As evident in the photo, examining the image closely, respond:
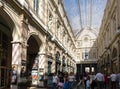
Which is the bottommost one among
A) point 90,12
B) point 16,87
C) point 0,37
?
point 16,87

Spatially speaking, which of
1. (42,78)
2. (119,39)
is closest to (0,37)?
(42,78)

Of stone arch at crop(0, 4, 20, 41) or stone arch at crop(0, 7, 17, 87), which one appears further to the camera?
stone arch at crop(0, 7, 17, 87)

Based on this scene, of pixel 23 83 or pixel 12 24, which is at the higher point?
pixel 12 24

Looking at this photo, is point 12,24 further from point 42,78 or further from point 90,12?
point 90,12

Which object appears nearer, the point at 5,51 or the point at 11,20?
the point at 11,20

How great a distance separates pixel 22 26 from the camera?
44.8 feet

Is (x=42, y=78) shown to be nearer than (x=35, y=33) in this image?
No

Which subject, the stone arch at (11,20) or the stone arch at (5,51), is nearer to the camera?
the stone arch at (11,20)

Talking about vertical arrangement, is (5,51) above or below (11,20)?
below

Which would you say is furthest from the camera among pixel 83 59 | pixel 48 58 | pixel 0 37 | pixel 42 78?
pixel 83 59

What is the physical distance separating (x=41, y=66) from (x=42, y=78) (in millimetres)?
Answer: 979

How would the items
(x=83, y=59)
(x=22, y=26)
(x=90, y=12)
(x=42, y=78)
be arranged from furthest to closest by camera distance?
(x=83, y=59) < (x=90, y=12) < (x=42, y=78) < (x=22, y=26)

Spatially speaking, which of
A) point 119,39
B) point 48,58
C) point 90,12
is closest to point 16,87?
point 48,58

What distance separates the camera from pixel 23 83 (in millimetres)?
13758
